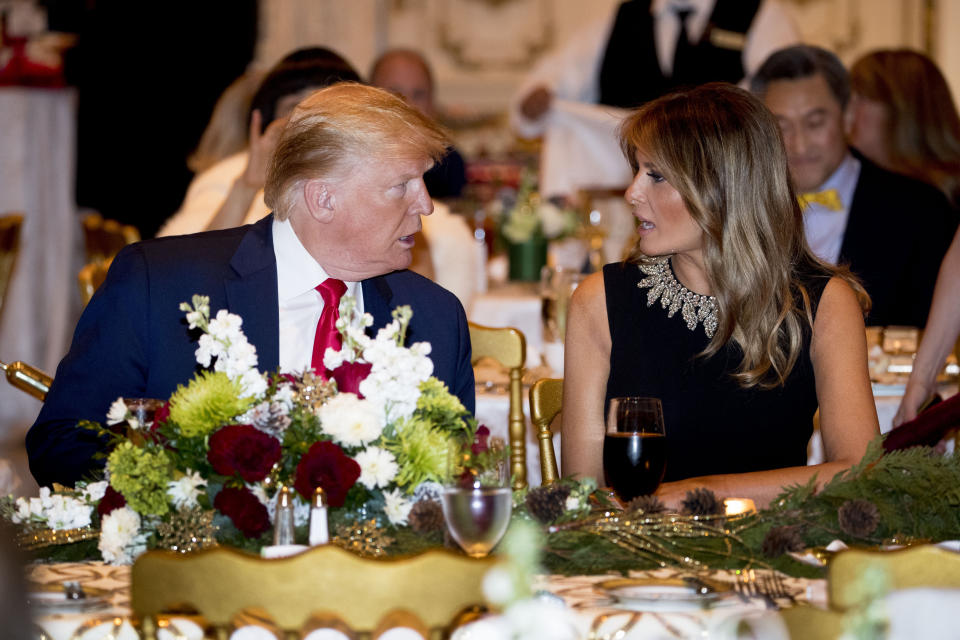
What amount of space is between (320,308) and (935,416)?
1184 mm

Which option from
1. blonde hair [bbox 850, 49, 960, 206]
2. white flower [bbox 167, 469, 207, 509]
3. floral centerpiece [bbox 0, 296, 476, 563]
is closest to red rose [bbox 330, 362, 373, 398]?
floral centerpiece [bbox 0, 296, 476, 563]

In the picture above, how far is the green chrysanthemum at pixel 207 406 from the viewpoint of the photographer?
1.58 m

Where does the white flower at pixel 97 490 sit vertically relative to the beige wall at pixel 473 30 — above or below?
below

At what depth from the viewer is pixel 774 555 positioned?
1.62 m

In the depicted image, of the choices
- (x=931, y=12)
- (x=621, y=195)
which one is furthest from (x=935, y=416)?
(x=931, y=12)

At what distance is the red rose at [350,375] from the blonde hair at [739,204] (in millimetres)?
1055

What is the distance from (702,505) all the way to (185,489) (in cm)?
74

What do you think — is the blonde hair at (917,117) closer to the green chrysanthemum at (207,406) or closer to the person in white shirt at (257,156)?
the person in white shirt at (257,156)

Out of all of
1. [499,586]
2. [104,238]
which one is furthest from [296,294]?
[104,238]

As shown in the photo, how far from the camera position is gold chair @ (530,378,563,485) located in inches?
105

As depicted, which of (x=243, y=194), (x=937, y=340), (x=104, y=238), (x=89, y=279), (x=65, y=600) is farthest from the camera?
(x=104, y=238)

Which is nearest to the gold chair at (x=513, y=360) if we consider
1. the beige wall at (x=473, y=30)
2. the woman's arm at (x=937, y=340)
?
the woman's arm at (x=937, y=340)

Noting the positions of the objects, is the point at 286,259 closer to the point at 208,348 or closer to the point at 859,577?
the point at 208,348

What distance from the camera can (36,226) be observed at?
280 inches
